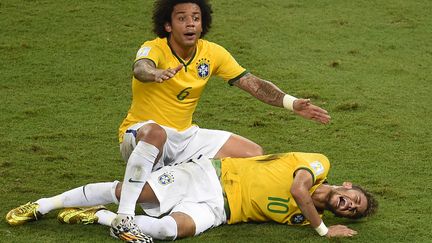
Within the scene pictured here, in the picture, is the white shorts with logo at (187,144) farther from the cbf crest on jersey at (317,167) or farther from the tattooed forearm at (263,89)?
the cbf crest on jersey at (317,167)

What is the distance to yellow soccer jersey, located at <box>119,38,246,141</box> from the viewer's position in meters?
6.80

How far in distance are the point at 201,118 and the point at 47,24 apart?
10.5ft

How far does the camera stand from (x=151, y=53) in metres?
6.67

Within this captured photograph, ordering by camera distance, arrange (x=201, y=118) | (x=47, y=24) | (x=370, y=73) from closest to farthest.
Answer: (x=201, y=118) < (x=370, y=73) < (x=47, y=24)

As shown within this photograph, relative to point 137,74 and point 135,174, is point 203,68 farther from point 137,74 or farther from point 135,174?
point 135,174

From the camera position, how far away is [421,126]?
895 centimetres

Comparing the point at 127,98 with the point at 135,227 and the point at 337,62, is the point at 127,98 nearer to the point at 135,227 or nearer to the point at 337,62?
the point at 337,62

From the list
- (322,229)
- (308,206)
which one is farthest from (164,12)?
(322,229)

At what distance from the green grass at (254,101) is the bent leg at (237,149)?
75 cm

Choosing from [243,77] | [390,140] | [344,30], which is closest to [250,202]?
[243,77]

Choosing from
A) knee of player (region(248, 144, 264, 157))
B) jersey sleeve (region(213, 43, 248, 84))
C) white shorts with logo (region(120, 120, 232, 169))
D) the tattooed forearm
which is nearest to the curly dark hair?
jersey sleeve (region(213, 43, 248, 84))

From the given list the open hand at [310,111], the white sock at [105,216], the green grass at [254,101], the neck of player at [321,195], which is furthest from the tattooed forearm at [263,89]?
the white sock at [105,216]

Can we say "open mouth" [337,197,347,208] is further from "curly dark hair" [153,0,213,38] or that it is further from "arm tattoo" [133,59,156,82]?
"curly dark hair" [153,0,213,38]

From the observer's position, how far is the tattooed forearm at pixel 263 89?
700 cm
